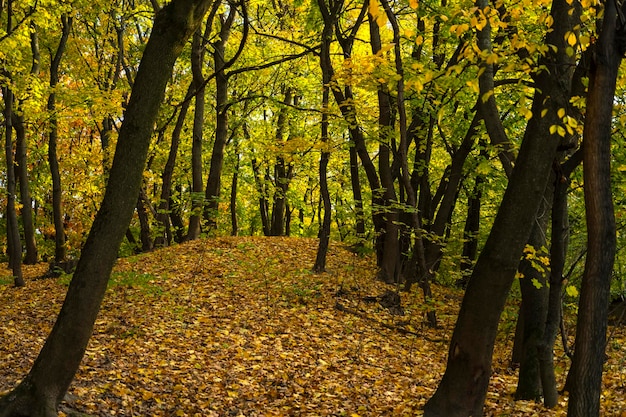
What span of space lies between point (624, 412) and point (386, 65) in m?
7.12

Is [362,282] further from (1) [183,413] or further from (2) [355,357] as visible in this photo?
(1) [183,413]

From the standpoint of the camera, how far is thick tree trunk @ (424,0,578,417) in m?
5.16

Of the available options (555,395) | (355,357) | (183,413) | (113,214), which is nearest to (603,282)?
(555,395)

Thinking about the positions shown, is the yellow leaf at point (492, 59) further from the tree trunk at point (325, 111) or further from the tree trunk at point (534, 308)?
the tree trunk at point (325, 111)

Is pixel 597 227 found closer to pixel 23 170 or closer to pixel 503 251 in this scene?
pixel 503 251

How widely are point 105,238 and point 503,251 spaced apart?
3.73 metres

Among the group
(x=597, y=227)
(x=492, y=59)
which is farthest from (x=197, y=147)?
(x=597, y=227)

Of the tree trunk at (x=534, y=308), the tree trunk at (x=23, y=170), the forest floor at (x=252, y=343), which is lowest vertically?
the forest floor at (x=252, y=343)

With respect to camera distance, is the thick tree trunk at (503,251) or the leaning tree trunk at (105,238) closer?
the leaning tree trunk at (105,238)

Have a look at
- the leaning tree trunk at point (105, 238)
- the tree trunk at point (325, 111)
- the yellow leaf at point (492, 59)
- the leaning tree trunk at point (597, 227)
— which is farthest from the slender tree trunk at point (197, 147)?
the leaning tree trunk at point (597, 227)

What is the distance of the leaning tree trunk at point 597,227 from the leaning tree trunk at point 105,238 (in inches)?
137

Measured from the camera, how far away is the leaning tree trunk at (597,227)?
3.79 metres

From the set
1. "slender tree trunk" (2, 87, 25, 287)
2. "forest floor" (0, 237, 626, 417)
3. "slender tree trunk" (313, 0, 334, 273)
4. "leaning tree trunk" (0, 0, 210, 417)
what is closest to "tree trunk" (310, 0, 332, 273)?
"slender tree trunk" (313, 0, 334, 273)

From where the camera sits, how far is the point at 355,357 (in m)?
9.30
